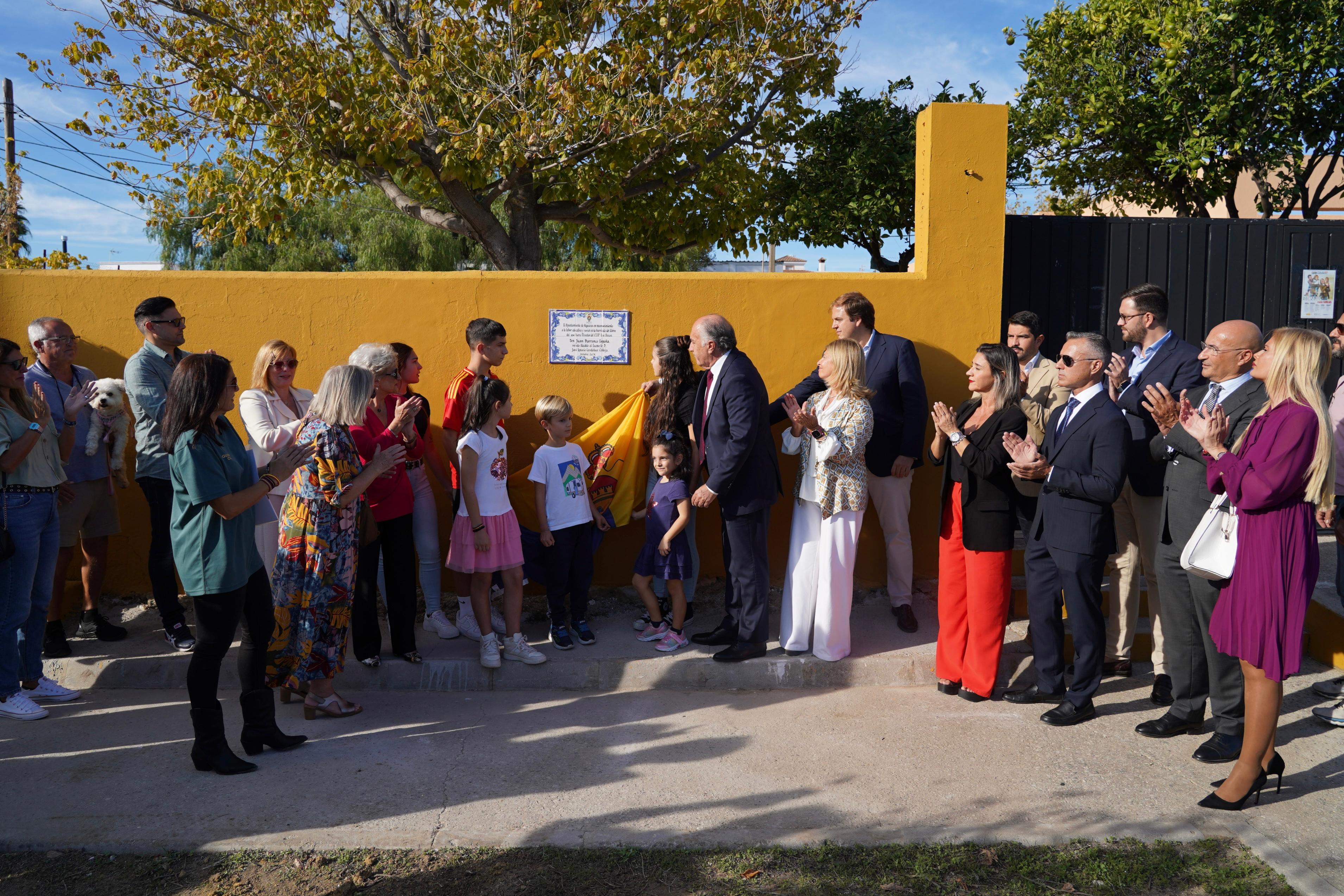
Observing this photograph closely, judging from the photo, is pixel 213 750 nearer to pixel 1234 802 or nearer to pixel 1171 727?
pixel 1234 802

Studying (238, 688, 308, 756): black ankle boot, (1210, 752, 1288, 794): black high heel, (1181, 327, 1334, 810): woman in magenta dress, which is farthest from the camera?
(238, 688, 308, 756): black ankle boot

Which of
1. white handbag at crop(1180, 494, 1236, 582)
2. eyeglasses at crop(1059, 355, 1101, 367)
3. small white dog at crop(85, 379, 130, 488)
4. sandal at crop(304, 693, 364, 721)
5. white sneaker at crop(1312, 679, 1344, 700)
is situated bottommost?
sandal at crop(304, 693, 364, 721)

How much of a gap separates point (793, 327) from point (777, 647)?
2.19m

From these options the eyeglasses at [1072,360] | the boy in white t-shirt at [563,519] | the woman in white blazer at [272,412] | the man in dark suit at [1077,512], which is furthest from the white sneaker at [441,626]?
the eyeglasses at [1072,360]

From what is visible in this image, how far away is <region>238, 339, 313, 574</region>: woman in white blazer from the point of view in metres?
5.14

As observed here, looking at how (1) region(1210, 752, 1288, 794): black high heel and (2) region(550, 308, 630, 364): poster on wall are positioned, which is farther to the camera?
(2) region(550, 308, 630, 364): poster on wall

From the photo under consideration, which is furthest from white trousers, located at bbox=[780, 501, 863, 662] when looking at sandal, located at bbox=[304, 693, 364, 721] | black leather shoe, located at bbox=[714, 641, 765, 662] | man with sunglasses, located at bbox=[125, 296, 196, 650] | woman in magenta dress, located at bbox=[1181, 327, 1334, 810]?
man with sunglasses, located at bbox=[125, 296, 196, 650]

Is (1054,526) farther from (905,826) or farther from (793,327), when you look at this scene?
(793,327)

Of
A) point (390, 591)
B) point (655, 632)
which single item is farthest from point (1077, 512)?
point (390, 591)

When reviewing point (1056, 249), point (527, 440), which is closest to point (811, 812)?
point (527, 440)

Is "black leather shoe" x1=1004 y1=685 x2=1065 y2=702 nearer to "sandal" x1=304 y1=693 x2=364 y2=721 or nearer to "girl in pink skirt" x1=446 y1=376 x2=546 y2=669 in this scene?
"girl in pink skirt" x1=446 y1=376 x2=546 y2=669

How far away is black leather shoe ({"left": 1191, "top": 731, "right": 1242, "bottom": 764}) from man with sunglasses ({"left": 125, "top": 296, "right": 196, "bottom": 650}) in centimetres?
545

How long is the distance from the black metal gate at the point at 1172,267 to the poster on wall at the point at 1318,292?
1.3 inches

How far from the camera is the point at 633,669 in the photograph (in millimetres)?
5516
